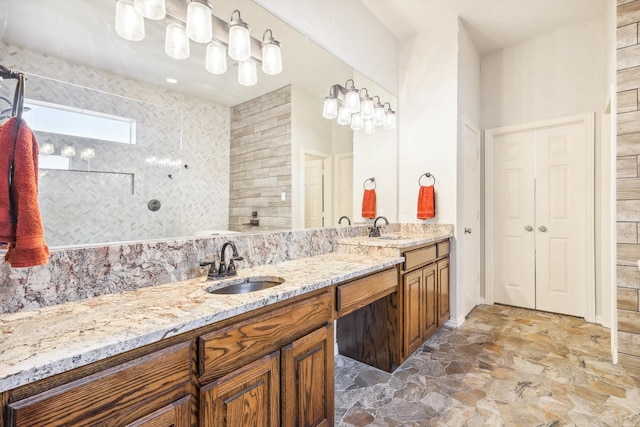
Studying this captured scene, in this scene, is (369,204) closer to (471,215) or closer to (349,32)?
(471,215)

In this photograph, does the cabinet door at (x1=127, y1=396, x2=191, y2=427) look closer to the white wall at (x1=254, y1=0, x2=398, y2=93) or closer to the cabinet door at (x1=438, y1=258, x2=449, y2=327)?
the white wall at (x1=254, y1=0, x2=398, y2=93)

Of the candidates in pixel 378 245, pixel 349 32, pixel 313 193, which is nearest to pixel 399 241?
pixel 378 245

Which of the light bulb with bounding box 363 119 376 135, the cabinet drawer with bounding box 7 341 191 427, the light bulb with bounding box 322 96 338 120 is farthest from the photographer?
the light bulb with bounding box 363 119 376 135

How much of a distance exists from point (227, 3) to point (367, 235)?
2.08m

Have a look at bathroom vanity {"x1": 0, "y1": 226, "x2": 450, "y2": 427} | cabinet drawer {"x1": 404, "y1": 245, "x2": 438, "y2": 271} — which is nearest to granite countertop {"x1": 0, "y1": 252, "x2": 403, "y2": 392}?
bathroom vanity {"x1": 0, "y1": 226, "x2": 450, "y2": 427}

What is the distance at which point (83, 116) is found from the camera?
1.19 meters

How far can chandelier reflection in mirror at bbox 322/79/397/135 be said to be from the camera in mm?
2471

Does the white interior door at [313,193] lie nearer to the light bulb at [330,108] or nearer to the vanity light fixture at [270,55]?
the light bulb at [330,108]

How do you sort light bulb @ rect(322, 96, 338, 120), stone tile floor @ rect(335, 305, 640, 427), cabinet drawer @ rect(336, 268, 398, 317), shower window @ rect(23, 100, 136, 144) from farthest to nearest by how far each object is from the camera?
light bulb @ rect(322, 96, 338, 120)
stone tile floor @ rect(335, 305, 640, 427)
cabinet drawer @ rect(336, 268, 398, 317)
shower window @ rect(23, 100, 136, 144)

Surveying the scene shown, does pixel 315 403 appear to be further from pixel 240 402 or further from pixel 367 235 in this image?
pixel 367 235

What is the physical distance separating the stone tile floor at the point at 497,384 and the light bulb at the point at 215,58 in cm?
200

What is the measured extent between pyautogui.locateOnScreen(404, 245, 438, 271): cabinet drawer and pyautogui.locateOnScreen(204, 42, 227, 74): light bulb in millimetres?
1639

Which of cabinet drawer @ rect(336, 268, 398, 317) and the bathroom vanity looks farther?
cabinet drawer @ rect(336, 268, 398, 317)

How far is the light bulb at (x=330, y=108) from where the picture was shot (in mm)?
2408
